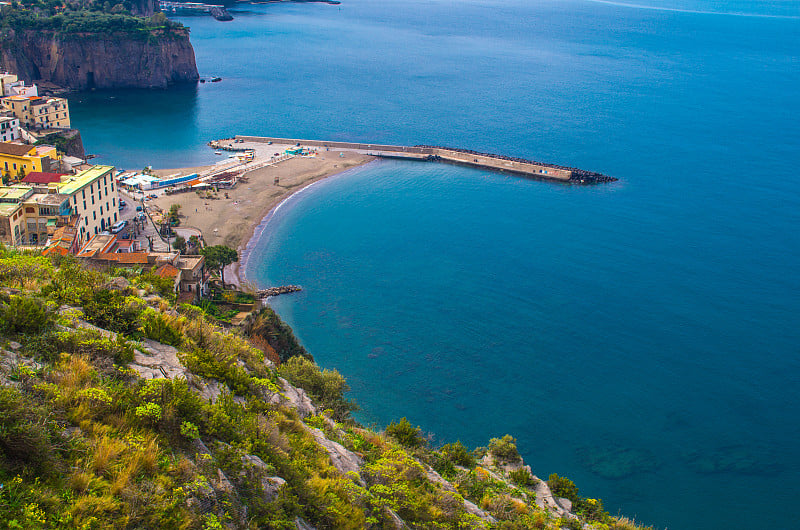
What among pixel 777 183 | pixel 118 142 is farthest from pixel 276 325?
pixel 777 183

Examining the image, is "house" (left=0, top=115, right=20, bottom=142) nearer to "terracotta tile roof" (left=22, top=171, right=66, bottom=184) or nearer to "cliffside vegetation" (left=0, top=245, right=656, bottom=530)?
"terracotta tile roof" (left=22, top=171, right=66, bottom=184)

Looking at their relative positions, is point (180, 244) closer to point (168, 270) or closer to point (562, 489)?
point (168, 270)

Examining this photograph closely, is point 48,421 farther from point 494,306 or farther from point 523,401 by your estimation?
point 494,306

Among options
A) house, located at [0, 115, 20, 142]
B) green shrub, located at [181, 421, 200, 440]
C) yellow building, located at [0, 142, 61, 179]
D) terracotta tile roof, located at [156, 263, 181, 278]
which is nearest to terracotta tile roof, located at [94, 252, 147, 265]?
terracotta tile roof, located at [156, 263, 181, 278]

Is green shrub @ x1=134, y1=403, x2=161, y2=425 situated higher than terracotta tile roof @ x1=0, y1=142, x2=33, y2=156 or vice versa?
green shrub @ x1=134, y1=403, x2=161, y2=425

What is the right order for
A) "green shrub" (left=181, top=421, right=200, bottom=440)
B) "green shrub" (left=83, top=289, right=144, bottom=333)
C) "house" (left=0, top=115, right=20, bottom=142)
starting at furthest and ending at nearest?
"house" (left=0, top=115, right=20, bottom=142) → "green shrub" (left=83, top=289, right=144, bottom=333) → "green shrub" (left=181, top=421, right=200, bottom=440)

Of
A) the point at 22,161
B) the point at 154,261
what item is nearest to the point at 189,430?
the point at 154,261
